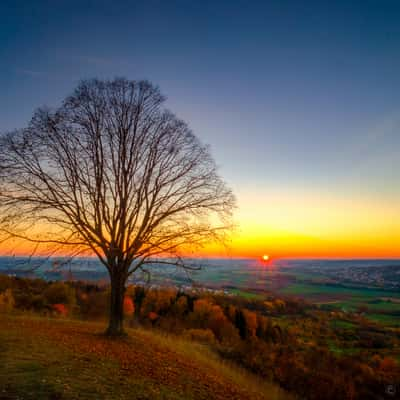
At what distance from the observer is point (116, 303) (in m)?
12.1

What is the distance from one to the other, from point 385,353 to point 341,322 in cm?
2436

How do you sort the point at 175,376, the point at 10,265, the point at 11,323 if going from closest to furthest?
the point at 175,376, the point at 10,265, the point at 11,323

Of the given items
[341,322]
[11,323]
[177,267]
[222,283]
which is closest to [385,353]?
[341,322]

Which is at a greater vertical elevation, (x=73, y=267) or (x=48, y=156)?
(x=48, y=156)

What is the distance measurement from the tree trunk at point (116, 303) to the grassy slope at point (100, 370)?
549 millimetres

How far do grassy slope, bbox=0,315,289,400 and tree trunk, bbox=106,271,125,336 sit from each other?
55 centimetres

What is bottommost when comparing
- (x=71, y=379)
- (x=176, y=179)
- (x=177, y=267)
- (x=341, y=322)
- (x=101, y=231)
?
(x=341, y=322)

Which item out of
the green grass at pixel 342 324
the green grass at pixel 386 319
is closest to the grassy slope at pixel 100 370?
the green grass at pixel 342 324

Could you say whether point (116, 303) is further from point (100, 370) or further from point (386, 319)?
point (386, 319)

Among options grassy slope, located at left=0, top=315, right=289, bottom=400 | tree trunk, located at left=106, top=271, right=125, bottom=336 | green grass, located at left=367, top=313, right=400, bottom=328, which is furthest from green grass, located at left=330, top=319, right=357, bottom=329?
tree trunk, located at left=106, top=271, right=125, bottom=336

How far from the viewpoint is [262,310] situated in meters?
87.6

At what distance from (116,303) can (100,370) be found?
176 inches

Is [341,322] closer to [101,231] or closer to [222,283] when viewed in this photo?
[222,283]

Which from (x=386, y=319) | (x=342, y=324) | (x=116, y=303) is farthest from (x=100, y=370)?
(x=386, y=319)
